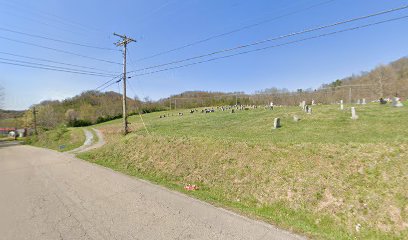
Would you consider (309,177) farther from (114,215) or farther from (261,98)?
(261,98)

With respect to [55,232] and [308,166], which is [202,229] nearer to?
[55,232]

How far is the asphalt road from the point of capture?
4293mm

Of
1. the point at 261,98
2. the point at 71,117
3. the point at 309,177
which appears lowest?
the point at 309,177

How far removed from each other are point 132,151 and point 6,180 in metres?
5.59

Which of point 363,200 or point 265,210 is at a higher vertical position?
point 363,200

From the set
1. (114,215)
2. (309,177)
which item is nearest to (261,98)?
(309,177)

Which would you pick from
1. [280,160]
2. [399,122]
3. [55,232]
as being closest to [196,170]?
[280,160]

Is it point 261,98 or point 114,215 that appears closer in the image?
point 114,215

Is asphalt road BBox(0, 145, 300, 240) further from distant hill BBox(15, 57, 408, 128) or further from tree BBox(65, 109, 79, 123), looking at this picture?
tree BBox(65, 109, 79, 123)

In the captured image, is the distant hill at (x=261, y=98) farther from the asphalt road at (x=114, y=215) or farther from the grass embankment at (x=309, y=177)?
the asphalt road at (x=114, y=215)

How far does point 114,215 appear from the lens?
203 inches

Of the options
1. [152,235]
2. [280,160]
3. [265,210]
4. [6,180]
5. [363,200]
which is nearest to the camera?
[152,235]

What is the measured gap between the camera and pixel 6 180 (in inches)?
361

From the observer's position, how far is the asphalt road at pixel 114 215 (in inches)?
169
